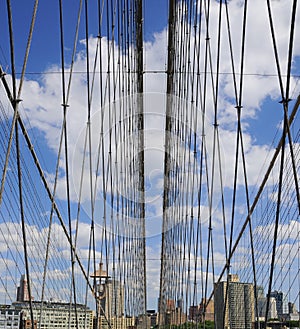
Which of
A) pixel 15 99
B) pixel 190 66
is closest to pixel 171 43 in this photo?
pixel 190 66

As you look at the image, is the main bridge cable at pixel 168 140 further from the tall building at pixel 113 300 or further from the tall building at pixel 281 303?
the tall building at pixel 281 303

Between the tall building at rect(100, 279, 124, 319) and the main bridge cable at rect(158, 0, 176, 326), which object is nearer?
the main bridge cable at rect(158, 0, 176, 326)

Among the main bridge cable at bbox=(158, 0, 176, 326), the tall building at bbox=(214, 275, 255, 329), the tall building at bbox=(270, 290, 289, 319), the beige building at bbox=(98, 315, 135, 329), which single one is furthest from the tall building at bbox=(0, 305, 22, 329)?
the main bridge cable at bbox=(158, 0, 176, 326)

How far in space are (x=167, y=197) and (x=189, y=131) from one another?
603 centimetres

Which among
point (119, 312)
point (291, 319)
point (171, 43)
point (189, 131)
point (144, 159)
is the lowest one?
point (291, 319)

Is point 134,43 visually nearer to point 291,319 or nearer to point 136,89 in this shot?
point 136,89

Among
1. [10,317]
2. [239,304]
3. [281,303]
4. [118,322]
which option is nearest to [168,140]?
[118,322]

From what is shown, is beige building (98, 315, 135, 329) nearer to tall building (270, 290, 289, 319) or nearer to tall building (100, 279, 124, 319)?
tall building (100, 279, 124, 319)

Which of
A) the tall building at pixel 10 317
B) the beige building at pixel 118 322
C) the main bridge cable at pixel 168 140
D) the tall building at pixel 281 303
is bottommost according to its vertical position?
the tall building at pixel 281 303

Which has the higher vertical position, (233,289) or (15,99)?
(233,289)

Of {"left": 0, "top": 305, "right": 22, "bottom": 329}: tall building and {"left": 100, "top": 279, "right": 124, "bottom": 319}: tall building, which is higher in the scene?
{"left": 100, "top": 279, "right": 124, "bottom": 319}: tall building

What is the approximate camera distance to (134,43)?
1348 cm

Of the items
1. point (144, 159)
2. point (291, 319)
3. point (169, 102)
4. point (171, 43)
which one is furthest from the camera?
point (144, 159)

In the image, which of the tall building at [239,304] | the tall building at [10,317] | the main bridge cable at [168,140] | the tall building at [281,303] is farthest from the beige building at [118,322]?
the tall building at [281,303]
